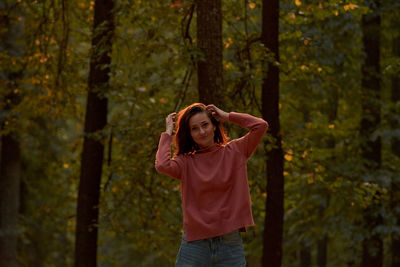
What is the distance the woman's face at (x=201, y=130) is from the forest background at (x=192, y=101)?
271 cm

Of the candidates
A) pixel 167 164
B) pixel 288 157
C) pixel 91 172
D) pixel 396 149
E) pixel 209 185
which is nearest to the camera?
pixel 209 185

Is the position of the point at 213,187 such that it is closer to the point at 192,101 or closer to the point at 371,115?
the point at 192,101

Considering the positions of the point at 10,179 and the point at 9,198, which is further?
the point at 10,179

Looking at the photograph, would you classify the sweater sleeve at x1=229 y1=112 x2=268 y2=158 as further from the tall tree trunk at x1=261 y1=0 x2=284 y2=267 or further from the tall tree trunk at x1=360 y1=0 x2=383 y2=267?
the tall tree trunk at x1=360 y1=0 x2=383 y2=267

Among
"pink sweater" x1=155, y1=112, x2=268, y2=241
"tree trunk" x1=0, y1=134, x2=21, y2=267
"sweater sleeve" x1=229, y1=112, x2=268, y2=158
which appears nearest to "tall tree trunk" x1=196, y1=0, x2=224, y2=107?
"sweater sleeve" x1=229, y1=112, x2=268, y2=158

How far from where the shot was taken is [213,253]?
14.0ft

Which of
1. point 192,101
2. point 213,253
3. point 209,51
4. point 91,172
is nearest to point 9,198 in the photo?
point 91,172

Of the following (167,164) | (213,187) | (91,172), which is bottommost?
(91,172)

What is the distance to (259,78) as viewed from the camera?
28.8 feet

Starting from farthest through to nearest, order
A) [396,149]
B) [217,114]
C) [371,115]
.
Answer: [396,149] < [371,115] < [217,114]

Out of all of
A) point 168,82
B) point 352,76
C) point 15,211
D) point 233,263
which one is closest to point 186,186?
point 233,263

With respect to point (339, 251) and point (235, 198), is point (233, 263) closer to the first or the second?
point (235, 198)

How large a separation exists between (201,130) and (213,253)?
97 cm

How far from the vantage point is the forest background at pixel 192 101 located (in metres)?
9.23
